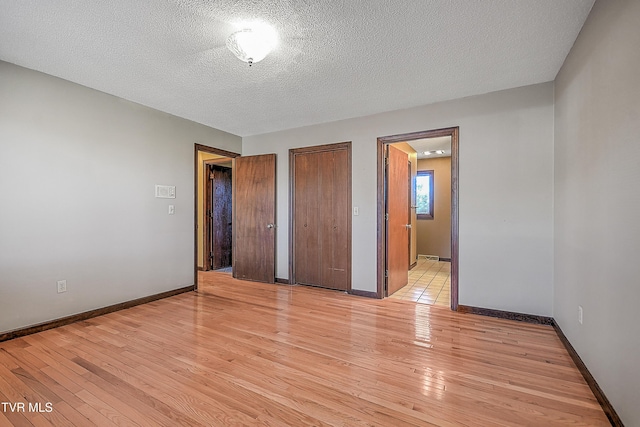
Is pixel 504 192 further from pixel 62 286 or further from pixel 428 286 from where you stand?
pixel 62 286

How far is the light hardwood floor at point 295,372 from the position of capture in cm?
162

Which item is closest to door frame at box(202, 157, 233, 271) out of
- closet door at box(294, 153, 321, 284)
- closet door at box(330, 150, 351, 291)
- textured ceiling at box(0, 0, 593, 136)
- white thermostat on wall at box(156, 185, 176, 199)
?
white thermostat on wall at box(156, 185, 176, 199)

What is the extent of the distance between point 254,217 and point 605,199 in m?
4.24

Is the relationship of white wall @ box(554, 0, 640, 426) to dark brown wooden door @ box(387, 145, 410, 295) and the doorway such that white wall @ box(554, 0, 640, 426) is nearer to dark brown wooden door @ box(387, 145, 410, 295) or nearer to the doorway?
dark brown wooden door @ box(387, 145, 410, 295)

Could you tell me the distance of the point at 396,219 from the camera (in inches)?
167

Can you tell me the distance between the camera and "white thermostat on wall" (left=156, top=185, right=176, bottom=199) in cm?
387

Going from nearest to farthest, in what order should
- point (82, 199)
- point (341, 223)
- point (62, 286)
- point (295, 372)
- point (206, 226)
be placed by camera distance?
point (295, 372), point (62, 286), point (82, 199), point (341, 223), point (206, 226)

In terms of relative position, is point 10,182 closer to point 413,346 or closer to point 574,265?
point 413,346

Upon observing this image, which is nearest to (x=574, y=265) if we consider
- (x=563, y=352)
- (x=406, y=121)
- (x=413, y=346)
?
(x=563, y=352)

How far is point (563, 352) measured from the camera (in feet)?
7.69

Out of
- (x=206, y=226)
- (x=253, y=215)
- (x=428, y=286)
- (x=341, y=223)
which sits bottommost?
(x=428, y=286)

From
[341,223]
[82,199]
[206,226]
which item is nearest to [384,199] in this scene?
[341,223]

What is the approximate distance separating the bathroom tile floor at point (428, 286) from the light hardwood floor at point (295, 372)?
0.60 m

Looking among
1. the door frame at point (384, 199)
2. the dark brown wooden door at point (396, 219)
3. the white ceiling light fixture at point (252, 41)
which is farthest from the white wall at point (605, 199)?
the white ceiling light fixture at point (252, 41)
